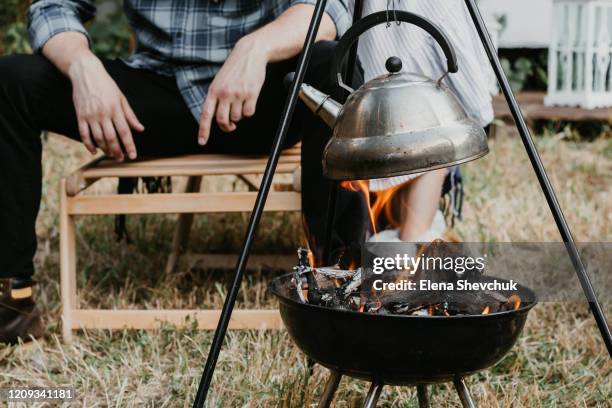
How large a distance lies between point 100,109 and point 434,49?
100 centimetres

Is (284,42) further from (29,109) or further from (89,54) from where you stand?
(29,109)

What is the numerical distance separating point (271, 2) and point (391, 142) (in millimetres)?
1238

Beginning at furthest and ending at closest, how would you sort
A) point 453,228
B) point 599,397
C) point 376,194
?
point 453,228, point 376,194, point 599,397

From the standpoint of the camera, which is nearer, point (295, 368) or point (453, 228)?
point (295, 368)

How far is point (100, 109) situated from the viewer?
2.18 meters

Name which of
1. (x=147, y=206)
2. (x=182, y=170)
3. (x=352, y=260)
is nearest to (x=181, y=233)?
(x=147, y=206)

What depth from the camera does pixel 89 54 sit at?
2.28m

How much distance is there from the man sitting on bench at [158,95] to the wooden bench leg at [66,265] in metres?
0.08

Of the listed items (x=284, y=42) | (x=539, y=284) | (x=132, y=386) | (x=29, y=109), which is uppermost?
(x=284, y=42)

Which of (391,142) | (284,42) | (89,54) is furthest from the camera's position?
(89,54)

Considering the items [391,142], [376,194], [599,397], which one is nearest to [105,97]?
[376,194]

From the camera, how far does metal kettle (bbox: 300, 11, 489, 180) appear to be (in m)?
1.27

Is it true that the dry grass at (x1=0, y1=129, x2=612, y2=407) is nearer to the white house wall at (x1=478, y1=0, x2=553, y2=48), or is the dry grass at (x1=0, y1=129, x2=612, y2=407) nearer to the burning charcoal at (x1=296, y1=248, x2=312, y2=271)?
the burning charcoal at (x1=296, y1=248, x2=312, y2=271)

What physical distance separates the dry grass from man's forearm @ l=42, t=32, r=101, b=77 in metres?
0.77
